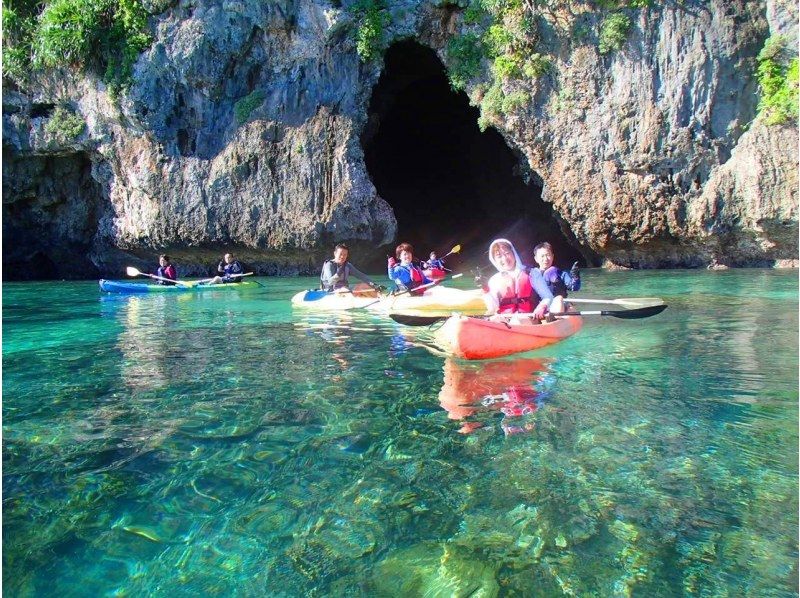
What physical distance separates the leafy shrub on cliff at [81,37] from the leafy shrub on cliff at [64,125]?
5.08 ft

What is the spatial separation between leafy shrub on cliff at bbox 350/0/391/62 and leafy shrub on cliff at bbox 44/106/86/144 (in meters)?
9.88

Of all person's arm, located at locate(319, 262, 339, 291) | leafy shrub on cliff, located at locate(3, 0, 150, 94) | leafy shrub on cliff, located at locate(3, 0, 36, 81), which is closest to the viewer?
person's arm, located at locate(319, 262, 339, 291)

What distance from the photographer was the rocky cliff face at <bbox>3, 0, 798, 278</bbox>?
15.4 metres

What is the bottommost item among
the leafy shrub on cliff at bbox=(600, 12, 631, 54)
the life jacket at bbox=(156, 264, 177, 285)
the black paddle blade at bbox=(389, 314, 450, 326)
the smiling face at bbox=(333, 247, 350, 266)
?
the black paddle blade at bbox=(389, 314, 450, 326)

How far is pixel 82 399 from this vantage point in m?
4.70

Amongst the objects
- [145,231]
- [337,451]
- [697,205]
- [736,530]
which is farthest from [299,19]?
[736,530]

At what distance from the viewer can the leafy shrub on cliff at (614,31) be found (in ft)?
51.4

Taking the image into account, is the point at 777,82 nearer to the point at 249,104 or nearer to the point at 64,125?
the point at 249,104

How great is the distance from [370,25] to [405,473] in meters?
17.2

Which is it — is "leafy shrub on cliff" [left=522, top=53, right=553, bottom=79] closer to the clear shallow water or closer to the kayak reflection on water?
the clear shallow water

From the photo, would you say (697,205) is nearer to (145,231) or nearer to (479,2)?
(479,2)

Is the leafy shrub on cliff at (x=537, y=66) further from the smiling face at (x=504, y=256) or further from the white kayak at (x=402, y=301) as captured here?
the smiling face at (x=504, y=256)

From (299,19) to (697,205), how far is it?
1304 centimetres

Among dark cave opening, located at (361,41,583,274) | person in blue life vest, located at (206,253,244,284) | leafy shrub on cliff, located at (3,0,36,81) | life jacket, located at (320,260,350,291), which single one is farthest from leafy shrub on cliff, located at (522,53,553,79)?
leafy shrub on cliff, located at (3,0,36,81)
